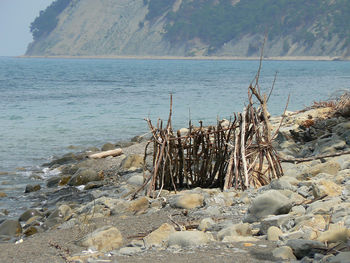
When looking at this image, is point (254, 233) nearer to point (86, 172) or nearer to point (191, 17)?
point (86, 172)

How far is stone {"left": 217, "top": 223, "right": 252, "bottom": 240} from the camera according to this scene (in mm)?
4574

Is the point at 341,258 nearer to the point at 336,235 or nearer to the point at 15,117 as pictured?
the point at 336,235

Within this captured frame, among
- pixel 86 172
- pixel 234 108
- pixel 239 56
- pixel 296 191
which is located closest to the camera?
pixel 296 191

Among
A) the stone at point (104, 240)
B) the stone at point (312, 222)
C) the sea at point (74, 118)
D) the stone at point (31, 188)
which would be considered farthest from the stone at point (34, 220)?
the stone at point (312, 222)

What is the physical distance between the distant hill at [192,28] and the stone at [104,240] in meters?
114

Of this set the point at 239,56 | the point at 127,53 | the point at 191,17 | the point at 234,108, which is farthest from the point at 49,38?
the point at 234,108

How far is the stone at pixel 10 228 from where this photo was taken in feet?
23.9

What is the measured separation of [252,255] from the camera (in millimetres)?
4012

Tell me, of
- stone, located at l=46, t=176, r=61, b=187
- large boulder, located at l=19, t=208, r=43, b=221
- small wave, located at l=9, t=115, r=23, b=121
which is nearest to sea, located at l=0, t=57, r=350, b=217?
Result: small wave, located at l=9, t=115, r=23, b=121

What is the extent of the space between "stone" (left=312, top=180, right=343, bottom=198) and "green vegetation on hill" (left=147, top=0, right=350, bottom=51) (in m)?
117

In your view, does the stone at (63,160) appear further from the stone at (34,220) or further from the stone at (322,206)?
the stone at (322,206)

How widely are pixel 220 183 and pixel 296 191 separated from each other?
1801mm

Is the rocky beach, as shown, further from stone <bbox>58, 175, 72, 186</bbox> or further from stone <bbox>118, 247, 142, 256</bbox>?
stone <bbox>58, 175, 72, 186</bbox>

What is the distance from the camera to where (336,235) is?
387cm
